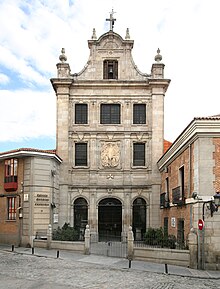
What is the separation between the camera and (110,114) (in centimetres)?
3114

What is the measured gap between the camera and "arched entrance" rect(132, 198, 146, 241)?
30.0 metres

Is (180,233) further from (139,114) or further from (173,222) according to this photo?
(139,114)

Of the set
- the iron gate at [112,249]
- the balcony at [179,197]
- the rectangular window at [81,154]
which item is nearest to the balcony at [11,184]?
the rectangular window at [81,154]

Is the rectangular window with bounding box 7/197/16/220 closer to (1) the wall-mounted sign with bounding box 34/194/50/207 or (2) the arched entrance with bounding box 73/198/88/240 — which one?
(1) the wall-mounted sign with bounding box 34/194/50/207

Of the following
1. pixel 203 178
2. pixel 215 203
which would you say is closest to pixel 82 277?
pixel 215 203

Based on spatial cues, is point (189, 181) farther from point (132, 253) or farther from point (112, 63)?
point (112, 63)

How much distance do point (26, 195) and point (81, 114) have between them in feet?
29.5

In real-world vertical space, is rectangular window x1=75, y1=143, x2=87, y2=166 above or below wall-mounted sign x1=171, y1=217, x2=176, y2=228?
above

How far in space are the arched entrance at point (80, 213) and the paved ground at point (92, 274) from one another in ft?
32.9

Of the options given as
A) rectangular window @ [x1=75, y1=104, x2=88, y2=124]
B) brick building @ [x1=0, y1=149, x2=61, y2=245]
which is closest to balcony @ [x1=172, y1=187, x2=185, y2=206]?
brick building @ [x1=0, y1=149, x2=61, y2=245]

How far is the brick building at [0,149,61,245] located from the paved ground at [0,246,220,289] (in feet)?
14.9

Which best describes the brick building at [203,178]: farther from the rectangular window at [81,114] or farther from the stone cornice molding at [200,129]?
the rectangular window at [81,114]

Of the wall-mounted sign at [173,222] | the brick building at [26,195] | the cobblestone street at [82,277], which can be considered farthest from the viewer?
the brick building at [26,195]

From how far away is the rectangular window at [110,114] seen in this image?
31.0 m
